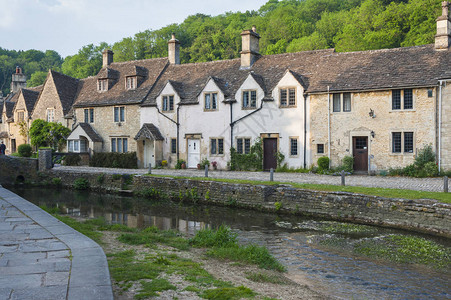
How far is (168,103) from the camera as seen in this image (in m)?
33.9

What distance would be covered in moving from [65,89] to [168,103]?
51.5ft

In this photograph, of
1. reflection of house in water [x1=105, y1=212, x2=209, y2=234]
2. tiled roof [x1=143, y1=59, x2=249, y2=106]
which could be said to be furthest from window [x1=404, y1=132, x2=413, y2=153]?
reflection of house in water [x1=105, y1=212, x2=209, y2=234]

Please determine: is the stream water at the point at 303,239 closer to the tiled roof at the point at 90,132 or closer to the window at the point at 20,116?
the tiled roof at the point at 90,132

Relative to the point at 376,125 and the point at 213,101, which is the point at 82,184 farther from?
the point at 376,125

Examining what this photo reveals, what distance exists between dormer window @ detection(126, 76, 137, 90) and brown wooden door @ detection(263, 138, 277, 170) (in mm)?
15188

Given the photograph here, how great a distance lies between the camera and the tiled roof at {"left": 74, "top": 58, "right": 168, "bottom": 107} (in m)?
36.9

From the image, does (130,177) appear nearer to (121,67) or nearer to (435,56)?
(121,67)

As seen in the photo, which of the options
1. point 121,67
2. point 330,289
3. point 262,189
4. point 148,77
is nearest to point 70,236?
point 330,289

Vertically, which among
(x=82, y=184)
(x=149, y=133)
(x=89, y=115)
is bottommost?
(x=82, y=184)

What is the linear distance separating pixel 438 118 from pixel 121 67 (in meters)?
30.1

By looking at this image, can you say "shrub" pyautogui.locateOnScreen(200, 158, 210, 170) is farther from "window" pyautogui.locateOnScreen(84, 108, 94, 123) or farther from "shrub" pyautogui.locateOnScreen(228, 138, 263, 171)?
"window" pyautogui.locateOnScreen(84, 108, 94, 123)

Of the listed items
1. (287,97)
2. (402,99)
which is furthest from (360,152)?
(287,97)

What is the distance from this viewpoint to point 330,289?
883 centimetres

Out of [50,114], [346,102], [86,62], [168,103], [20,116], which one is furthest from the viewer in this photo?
[86,62]
